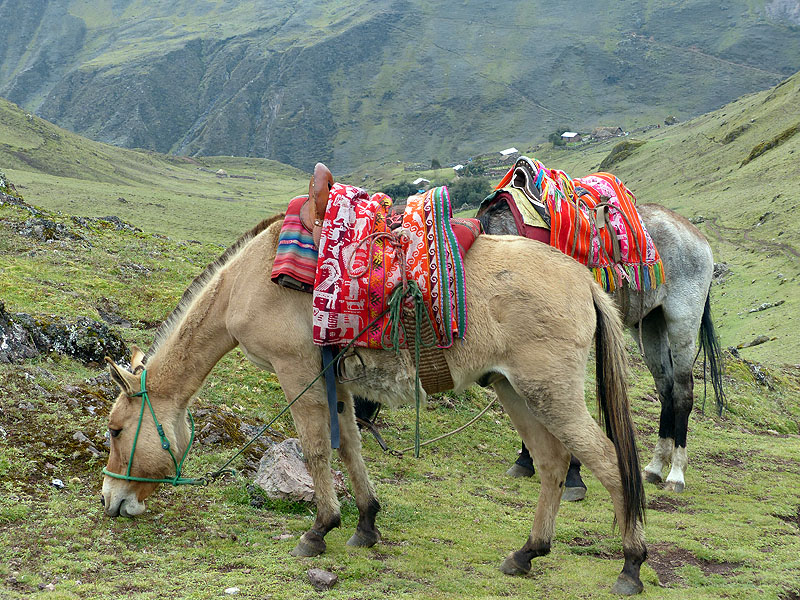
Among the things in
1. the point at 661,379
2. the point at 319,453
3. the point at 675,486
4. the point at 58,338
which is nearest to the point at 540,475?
the point at 319,453

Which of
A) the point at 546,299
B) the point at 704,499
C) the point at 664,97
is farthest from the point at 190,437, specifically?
the point at 664,97

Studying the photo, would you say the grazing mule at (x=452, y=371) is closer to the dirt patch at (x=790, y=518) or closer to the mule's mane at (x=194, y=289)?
the mule's mane at (x=194, y=289)

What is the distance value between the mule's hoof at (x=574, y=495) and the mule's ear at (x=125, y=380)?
507 cm

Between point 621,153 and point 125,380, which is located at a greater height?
point 621,153

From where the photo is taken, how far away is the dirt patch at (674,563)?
19.0 ft

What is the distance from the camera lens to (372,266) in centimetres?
545

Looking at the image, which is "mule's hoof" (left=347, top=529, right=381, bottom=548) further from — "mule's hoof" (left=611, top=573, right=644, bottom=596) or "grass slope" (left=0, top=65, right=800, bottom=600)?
"mule's hoof" (left=611, top=573, right=644, bottom=596)

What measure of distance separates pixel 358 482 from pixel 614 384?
7.80 feet

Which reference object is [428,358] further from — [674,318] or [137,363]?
[674,318]

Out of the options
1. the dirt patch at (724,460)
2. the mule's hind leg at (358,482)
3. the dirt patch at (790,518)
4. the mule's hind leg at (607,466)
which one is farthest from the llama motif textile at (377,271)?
the dirt patch at (724,460)

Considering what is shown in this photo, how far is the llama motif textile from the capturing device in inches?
206

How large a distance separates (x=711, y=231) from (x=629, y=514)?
128ft

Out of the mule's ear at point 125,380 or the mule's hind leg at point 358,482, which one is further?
the mule's hind leg at point 358,482

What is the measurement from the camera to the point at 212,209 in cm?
6219
